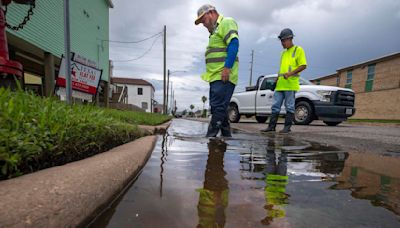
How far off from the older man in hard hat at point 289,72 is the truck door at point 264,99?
14.4 ft

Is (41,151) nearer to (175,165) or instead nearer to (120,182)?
(120,182)

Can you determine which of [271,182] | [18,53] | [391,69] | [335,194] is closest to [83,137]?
[271,182]

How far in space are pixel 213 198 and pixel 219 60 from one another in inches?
105

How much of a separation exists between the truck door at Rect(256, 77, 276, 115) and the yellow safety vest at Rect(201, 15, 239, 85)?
607cm

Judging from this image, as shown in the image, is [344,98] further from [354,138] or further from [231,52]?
[231,52]

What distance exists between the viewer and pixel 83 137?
1662mm

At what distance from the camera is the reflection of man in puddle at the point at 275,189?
1.04m

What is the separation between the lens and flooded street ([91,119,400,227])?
3.22ft

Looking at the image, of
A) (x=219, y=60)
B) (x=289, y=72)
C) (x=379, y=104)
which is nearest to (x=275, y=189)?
(x=219, y=60)

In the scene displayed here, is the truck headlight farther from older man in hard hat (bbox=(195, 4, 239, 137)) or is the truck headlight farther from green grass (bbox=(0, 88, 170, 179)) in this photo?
green grass (bbox=(0, 88, 170, 179))

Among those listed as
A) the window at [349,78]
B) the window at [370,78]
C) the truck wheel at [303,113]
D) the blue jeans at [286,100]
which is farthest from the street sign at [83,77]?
the window at [349,78]

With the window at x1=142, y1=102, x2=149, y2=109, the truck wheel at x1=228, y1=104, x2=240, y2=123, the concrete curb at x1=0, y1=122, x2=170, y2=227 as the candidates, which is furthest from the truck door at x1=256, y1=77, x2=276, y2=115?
the window at x1=142, y1=102, x2=149, y2=109

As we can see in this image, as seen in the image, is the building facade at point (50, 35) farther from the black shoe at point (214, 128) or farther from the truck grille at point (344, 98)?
the truck grille at point (344, 98)

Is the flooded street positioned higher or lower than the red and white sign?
lower
